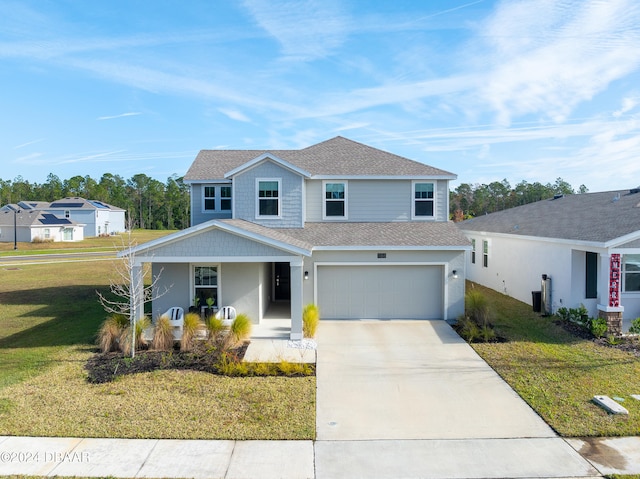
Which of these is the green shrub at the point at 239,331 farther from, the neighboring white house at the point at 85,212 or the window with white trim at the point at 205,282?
the neighboring white house at the point at 85,212

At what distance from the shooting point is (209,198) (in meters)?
17.9

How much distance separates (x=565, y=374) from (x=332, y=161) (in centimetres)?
1140

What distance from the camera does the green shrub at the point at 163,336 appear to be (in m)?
11.8

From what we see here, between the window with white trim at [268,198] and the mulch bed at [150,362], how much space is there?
20.4 feet

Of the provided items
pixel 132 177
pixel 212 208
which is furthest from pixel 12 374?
pixel 132 177

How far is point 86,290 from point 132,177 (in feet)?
275

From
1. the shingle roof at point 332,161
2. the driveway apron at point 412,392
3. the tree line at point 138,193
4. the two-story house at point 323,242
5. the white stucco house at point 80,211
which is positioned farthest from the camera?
the tree line at point 138,193

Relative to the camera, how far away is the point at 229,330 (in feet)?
40.6

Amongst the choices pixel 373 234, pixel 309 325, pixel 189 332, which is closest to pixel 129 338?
pixel 189 332

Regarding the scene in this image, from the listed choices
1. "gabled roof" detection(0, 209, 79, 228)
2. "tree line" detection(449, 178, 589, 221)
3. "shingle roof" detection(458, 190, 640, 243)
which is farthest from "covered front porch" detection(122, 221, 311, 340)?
"tree line" detection(449, 178, 589, 221)

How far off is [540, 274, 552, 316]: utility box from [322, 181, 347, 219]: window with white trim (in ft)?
26.1

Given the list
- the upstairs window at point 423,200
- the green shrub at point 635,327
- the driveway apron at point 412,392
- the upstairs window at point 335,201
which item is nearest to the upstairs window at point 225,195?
the upstairs window at point 335,201

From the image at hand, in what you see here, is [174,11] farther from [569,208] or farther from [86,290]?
[569,208]

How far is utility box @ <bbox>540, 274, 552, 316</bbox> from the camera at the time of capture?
1597cm
